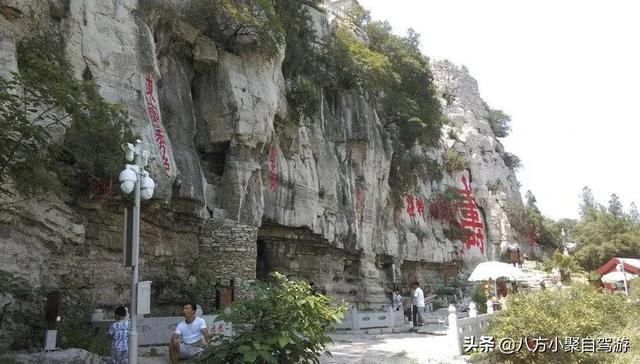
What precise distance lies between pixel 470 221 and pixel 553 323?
24.1 metres

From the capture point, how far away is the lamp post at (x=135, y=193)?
557 cm

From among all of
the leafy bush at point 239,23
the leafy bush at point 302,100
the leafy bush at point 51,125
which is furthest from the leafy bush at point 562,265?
the leafy bush at point 51,125

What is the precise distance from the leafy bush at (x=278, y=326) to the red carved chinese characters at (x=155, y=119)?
5.38m

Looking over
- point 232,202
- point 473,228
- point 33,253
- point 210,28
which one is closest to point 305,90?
point 210,28

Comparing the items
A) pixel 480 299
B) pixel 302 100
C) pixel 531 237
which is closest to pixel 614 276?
pixel 480 299

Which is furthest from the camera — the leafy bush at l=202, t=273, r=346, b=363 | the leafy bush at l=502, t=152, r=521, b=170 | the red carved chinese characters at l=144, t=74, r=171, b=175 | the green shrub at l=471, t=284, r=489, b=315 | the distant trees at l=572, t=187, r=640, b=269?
the leafy bush at l=502, t=152, r=521, b=170

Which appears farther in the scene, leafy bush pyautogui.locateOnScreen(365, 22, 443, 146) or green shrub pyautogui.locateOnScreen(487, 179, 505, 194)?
green shrub pyautogui.locateOnScreen(487, 179, 505, 194)

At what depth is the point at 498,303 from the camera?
13375mm

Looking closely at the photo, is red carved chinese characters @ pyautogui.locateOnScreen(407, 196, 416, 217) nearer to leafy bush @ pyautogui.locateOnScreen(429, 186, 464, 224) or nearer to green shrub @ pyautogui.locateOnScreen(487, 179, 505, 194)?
leafy bush @ pyautogui.locateOnScreen(429, 186, 464, 224)

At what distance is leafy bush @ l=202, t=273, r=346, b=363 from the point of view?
5051 millimetres

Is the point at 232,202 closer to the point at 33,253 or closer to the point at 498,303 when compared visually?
the point at 33,253

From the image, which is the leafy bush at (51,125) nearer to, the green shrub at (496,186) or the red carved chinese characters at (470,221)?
the red carved chinese characters at (470,221)

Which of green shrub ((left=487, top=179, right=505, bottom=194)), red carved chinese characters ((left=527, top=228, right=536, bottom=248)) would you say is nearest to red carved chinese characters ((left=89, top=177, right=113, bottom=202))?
green shrub ((left=487, top=179, right=505, bottom=194))

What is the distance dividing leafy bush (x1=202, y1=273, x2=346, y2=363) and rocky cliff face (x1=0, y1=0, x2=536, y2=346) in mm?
3626
